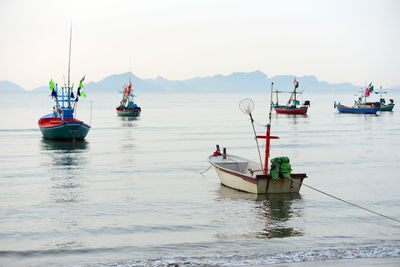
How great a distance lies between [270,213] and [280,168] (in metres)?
2.52

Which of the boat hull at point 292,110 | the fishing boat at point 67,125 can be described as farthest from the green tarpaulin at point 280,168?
the boat hull at point 292,110

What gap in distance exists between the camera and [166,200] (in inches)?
918

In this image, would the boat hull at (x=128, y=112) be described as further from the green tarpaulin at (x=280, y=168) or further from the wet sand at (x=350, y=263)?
the wet sand at (x=350, y=263)

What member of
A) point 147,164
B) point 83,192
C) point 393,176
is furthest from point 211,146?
point 83,192

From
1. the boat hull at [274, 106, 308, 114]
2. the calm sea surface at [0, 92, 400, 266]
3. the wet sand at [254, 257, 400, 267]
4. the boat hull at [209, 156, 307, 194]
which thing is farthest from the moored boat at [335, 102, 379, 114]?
the wet sand at [254, 257, 400, 267]

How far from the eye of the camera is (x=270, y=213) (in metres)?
20.8

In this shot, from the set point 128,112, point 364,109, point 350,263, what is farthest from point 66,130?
point 364,109

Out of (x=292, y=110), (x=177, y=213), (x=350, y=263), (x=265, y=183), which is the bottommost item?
(x=177, y=213)

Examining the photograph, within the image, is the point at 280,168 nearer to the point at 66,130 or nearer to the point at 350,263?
the point at 350,263

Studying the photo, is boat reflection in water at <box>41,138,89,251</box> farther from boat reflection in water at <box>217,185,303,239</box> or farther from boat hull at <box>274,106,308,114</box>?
boat hull at <box>274,106,308,114</box>

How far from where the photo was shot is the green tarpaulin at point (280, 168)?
22.0 meters

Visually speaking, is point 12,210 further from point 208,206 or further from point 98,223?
point 208,206

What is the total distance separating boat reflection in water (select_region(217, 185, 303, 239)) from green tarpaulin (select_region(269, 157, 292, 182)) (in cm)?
114

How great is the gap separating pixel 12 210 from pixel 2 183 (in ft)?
23.0
